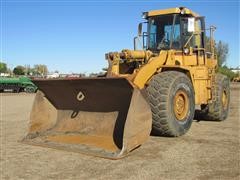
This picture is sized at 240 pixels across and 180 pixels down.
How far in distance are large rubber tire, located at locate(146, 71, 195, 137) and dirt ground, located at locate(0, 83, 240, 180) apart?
208 millimetres

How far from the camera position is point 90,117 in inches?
267

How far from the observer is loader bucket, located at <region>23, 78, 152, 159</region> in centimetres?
554

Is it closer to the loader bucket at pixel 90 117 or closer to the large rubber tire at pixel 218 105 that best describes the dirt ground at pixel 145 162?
the loader bucket at pixel 90 117

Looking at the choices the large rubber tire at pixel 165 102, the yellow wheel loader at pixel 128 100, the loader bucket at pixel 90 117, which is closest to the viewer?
the loader bucket at pixel 90 117

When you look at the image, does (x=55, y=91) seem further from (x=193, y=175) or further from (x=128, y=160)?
(x=193, y=175)

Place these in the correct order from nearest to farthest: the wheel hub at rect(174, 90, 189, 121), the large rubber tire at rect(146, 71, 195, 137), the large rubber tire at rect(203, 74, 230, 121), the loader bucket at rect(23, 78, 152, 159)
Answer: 1. the loader bucket at rect(23, 78, 152, 159)
2. the large rubber tire at rect(146, 71, 195, 137)
3. the wheel hub at rect(174, 90, 189, 121)
4. the large rubber tire at rect(203, 74, 230, 121)

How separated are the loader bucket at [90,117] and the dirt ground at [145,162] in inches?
8.5

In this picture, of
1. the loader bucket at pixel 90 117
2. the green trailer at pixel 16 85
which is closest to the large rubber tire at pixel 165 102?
the loader bucket at pixel 90 117

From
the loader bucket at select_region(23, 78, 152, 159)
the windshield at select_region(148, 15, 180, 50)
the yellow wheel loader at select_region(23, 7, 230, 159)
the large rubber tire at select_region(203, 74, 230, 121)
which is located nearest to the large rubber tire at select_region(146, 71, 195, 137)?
the yellow wheel loader at select_region(23, 7, 230, 159)

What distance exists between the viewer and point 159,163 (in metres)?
5.15

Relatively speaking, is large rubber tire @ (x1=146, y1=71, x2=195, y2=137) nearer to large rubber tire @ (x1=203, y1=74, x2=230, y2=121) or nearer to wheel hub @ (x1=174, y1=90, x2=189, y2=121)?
wheel hub @ (x1=174, y1=90, x2=189, y2=121)

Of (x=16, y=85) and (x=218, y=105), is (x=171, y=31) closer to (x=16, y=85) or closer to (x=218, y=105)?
(x=218, y=105)

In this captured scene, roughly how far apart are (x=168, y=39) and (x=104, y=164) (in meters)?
4.06

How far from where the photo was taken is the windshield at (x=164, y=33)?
8.18 m
